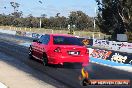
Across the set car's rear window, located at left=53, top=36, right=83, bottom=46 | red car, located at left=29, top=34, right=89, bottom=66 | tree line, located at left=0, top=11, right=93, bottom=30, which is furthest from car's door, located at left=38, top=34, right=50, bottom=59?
tree line, located at left=0, top=11, right=93, bottom=30

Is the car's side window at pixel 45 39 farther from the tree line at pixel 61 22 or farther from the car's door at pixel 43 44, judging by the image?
the tree line at pixel 61 22

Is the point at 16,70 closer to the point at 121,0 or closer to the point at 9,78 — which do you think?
the point at 9,78

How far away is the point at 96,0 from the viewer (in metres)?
67.8

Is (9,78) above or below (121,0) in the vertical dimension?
below

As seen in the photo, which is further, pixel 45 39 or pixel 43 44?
pixel 45 39

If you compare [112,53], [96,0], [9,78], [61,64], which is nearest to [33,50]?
[61,64]

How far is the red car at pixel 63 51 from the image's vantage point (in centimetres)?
1753

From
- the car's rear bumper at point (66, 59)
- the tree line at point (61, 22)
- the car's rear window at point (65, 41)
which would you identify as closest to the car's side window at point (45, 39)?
the car's rear window at point (65, 41)

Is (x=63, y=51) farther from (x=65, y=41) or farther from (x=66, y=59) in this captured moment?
(x=65, y=41)

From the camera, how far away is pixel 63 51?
1752cm

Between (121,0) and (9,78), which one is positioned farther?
(121,0)

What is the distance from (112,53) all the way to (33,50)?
5281 millimetres

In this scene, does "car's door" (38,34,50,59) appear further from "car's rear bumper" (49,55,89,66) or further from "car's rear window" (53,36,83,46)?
"car's rear bumper" (49,55,89,66)

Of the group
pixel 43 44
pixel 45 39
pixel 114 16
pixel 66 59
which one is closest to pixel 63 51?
pixel 66 59
